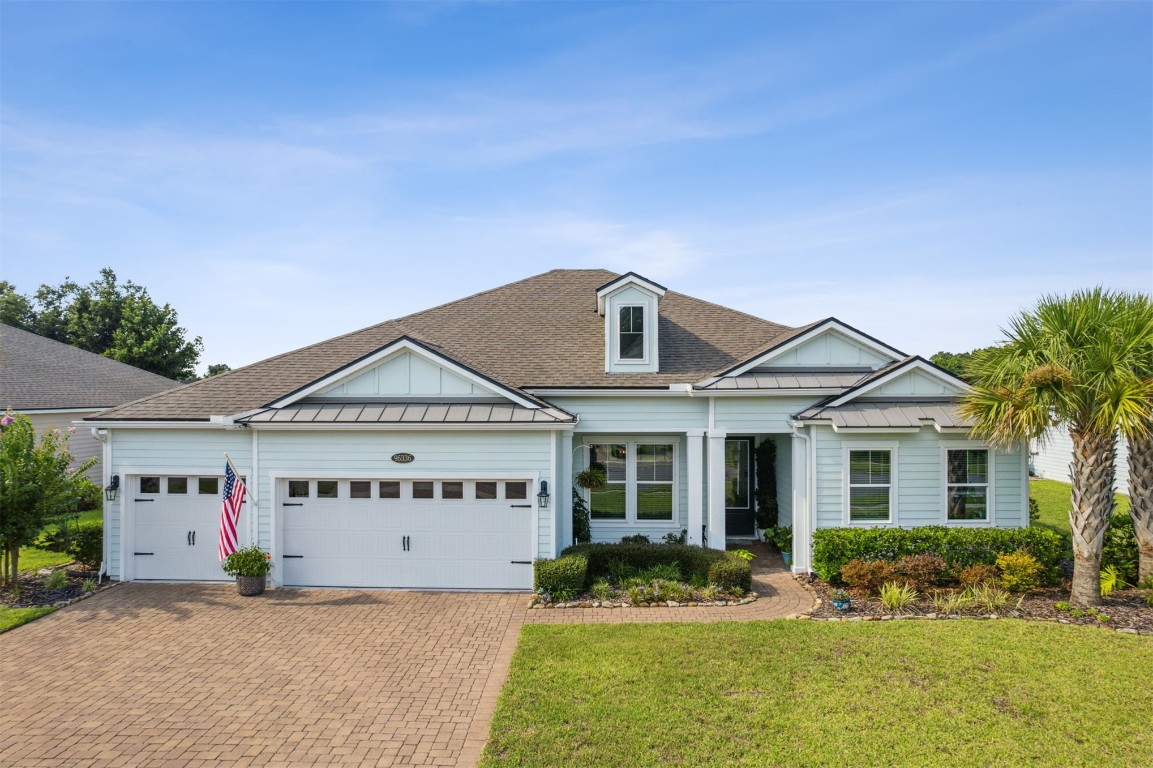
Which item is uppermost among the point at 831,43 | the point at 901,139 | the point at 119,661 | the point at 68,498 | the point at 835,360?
the point at 831,43

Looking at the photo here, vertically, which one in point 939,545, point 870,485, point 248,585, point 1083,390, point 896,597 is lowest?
point 248,585

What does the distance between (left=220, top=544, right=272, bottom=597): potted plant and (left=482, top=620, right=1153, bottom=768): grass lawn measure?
5708 mm

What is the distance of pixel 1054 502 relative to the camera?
21.4 metres

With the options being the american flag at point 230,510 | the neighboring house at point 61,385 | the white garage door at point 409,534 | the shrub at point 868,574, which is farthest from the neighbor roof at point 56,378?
the shrub at point 868,574

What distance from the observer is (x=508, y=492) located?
11.9 m

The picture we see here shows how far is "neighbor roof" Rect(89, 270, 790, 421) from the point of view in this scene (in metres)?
13.2

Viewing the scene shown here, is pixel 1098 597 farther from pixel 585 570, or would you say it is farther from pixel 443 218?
pixel 443 218

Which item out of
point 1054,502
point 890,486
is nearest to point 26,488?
point 890,486

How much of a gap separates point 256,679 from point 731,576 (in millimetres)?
8028

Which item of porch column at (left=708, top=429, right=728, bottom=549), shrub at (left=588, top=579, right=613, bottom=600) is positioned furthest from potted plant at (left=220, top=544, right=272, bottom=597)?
porch column at (left=708, top=429, right=728, bottom=549)

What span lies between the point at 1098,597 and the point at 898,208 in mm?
9821

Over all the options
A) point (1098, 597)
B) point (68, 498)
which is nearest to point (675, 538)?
point (1098, 597)

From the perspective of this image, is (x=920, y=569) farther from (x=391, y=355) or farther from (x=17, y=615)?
(x=17, y=615)

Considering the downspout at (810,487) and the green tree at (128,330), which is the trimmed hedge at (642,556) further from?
the green tree at (128,330)
